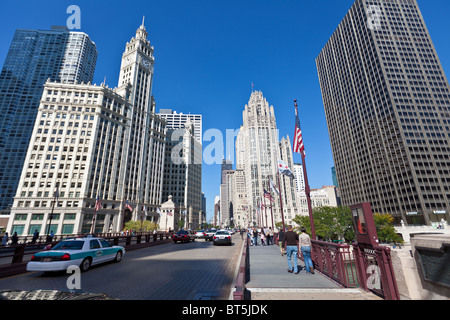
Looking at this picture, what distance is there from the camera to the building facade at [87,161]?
6025 cm

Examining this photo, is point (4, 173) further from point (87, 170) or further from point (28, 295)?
point (28, 295)

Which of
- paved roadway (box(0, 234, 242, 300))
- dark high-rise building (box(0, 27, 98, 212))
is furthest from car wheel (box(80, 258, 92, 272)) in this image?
dark high-rise building (box(0, 27, 98, 212))

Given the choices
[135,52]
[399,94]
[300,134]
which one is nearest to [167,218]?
[300,134]

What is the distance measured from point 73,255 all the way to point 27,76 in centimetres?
16244

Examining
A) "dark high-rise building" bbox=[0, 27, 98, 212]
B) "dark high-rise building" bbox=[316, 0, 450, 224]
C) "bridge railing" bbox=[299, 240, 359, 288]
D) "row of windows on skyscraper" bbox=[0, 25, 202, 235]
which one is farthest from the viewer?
"dark high-rise building" bbox=[0, 27, 98, 212]

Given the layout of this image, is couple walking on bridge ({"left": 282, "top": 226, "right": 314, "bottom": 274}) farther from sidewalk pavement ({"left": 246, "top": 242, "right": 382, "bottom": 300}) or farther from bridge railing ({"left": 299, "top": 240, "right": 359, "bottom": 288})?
bridge railing ({"left": 299, "top": 240, "right": 359, "bottom": 288})

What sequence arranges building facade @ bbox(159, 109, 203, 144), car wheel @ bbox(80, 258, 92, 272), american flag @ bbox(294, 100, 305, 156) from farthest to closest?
building facade @ bbox(159, 109, 203, 144) → american flag @ bbox(294, 100, 305, 156) → car wheel @ bbox(80, 258, 92, 272)

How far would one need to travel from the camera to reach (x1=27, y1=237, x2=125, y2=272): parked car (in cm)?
890

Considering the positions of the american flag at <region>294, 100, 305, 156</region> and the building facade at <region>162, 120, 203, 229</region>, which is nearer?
the american flag at <region>294, 100, 305, 156</region>

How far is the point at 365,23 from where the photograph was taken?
99625 millimetres

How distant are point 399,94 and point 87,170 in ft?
398

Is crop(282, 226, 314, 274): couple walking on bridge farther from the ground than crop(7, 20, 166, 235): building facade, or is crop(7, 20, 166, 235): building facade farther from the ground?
crop(7, 20, 166, 235): building facade

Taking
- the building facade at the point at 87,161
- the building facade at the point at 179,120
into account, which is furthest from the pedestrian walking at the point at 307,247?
the building facade at the point at 179,120

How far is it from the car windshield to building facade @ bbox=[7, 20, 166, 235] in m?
43.9
